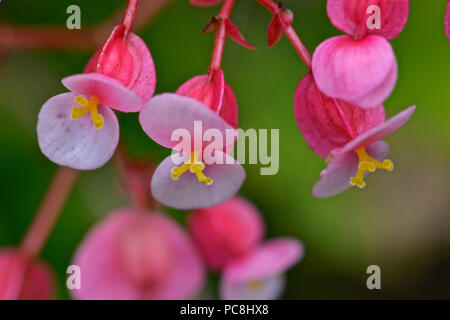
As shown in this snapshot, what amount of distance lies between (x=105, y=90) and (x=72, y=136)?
3.2 inches

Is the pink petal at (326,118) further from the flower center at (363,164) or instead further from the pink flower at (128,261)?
the pink flower at (128,261)

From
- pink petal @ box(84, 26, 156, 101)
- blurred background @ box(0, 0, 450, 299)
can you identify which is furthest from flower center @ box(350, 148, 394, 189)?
blurred background @ box(0, 0, 450, 299)

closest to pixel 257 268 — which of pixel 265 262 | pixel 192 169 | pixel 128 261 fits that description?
pixel 265 262

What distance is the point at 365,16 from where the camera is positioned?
2.36 ft

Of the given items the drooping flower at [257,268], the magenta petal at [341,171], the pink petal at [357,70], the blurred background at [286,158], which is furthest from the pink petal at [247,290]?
the pink petal at [357,70]

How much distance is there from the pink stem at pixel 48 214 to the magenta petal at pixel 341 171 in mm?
530

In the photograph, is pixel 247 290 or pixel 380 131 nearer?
pixel 380 131

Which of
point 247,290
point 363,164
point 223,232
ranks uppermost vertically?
point 363,164

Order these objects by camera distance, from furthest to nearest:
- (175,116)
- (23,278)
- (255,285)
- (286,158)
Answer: (286,158)
(255,285)
(23,278)
(175,116)

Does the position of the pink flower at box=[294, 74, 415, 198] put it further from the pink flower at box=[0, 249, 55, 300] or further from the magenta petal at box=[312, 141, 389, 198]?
the pink flower at box=[0, 249, 55, 300]

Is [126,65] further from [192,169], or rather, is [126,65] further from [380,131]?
[380,131]

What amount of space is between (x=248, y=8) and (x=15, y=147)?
586mm

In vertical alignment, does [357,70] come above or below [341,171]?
above

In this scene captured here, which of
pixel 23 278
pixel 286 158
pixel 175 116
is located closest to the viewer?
pixel 175 116
